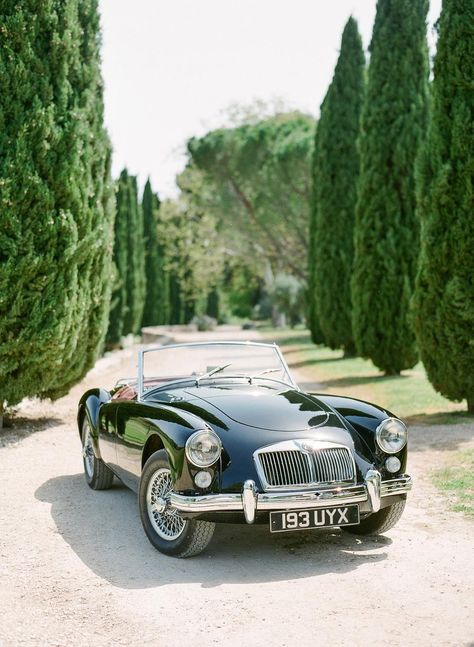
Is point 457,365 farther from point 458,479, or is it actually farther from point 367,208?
point 367,208

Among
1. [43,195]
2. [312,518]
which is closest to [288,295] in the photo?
[43,195]

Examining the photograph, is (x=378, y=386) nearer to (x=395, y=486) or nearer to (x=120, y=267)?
(x=395, y=486)

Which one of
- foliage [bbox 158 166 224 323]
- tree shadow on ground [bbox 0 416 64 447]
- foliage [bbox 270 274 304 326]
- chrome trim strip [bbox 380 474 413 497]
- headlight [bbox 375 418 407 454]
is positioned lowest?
tree shadow on ground [bbox 0 416 64 447]

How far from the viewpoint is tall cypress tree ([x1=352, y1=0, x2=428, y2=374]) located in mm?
17500

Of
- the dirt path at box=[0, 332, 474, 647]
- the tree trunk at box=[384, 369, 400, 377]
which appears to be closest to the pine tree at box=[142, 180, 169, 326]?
the tree trunk at box=[384, 369, 400, 377]

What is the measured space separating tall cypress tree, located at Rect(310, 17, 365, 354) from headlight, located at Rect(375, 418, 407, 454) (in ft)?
57.9

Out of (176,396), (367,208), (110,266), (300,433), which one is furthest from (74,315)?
(367,208)

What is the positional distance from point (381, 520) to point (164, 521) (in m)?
1.55

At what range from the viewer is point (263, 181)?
38.4m

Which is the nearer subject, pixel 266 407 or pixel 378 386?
pixel 266 407

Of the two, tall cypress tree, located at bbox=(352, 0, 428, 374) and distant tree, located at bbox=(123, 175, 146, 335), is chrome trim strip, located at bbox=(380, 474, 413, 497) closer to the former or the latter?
tall cypress tree, located at bbox=(352, 0, 428, 374)

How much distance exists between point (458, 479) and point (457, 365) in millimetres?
3837

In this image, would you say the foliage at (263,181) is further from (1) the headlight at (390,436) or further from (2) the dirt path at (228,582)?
(1) the headlight at (390,436)

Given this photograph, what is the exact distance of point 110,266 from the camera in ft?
39.6
